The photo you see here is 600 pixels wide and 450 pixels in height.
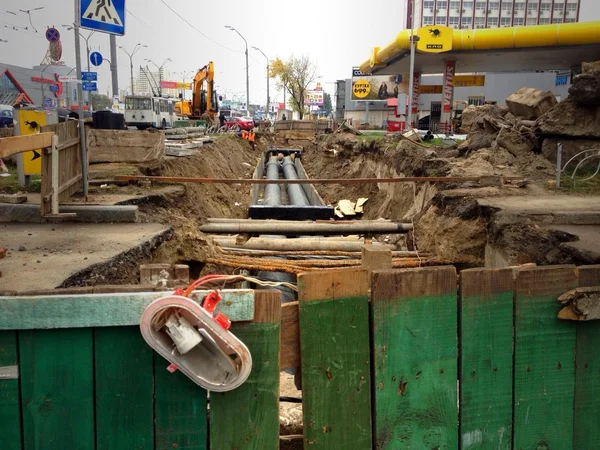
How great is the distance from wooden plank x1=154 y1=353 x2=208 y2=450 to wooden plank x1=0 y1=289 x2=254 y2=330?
22cm

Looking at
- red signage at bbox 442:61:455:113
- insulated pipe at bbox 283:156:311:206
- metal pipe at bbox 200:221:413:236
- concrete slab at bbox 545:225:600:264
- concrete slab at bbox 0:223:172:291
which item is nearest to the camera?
concrete slab at bbox 0:223:172:291

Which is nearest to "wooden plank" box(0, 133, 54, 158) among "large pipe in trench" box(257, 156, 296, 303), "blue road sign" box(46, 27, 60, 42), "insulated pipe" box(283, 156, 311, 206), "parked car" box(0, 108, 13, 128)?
"large pipe in trench" box(257, 156, 296, 303)

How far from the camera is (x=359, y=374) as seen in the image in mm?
2396

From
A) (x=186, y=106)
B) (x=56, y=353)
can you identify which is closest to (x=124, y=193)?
(x=56, y=353)

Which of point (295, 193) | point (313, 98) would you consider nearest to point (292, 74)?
point (313, 98)

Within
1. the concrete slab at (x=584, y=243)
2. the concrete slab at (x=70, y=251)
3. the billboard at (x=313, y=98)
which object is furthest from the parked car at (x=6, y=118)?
the billboard at (x=313, y=98)

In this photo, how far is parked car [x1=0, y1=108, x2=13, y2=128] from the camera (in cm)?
3001

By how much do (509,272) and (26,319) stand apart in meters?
2.00

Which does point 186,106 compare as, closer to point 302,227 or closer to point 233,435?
point 302,227

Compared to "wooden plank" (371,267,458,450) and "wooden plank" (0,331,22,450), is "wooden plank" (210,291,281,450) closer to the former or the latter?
"wooden plank" (371,267,458,450)

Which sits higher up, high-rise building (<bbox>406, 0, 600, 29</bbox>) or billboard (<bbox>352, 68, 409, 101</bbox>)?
high-rise building (<bbox>406, 0, 600, 29</bbox>)

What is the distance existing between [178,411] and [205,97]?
3738cm

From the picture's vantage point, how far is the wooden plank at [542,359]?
253 centimetres

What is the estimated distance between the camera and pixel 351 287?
2352 millimetres
